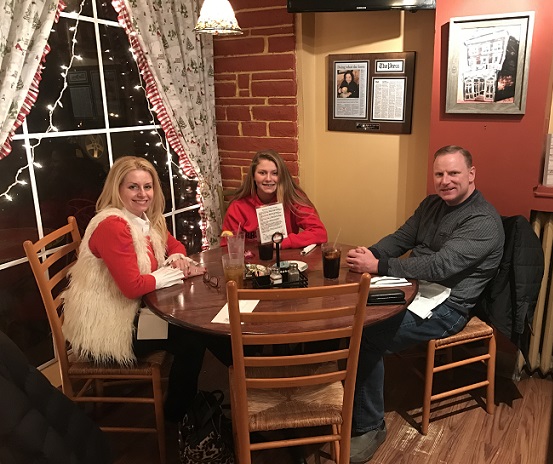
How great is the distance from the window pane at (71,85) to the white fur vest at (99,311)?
68 cm

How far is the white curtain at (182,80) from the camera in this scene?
2672 mm

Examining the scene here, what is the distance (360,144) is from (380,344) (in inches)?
55.3

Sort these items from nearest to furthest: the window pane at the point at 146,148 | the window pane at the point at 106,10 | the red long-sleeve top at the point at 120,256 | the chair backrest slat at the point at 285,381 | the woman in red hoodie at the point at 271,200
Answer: the chair backrest slat at the point at 285,381 < the red long-sleeve top at the point at 120,256 < the window pane at the point at 106,10 < the woman in red hoodie at the point at 271,200 < the window pane at the point at 146,148

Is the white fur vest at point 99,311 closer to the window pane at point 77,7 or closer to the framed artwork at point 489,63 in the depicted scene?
the window pane at point 77,7

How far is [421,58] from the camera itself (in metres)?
2.72

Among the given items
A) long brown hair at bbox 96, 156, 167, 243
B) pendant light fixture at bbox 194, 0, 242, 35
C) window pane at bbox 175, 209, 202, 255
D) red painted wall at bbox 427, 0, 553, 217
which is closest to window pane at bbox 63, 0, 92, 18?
pendant light fixture at bbox 194, 0, 242, 35

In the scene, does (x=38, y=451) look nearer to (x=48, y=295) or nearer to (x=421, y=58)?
(x=48, y=295)

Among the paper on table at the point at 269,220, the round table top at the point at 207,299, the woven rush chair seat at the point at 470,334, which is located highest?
the paper on table at the point at 269,220

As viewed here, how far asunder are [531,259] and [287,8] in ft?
6.00

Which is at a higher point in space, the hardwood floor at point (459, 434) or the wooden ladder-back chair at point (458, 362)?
the wooden ladder-back chair at point (458, 362)

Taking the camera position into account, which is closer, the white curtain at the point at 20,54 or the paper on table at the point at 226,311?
the paper on table at the point at 226,311

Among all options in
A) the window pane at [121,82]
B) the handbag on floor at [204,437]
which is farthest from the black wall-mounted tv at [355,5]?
the handbag on floor at [204,437]

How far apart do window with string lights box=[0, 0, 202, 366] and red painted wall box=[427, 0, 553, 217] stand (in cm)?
161

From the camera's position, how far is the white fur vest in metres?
1.96
